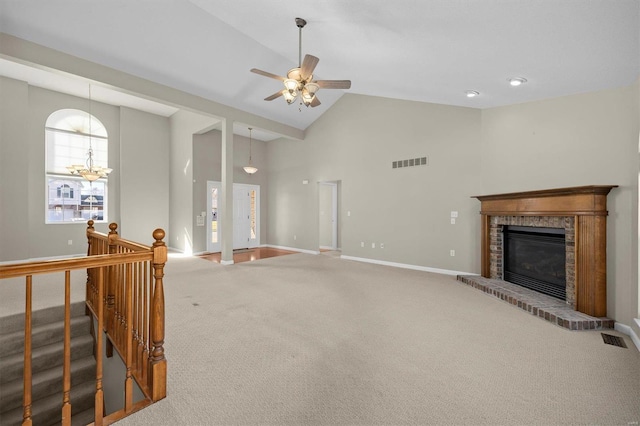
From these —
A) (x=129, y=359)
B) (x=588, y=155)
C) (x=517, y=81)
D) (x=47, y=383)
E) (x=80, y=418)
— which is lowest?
(x=80, y=418)

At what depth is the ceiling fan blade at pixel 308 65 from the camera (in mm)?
3148

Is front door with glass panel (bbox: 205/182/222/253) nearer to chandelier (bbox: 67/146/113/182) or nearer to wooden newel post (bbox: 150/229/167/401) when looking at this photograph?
chandelier (bbox: 67/146/113/182)

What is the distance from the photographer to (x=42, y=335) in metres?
2.95

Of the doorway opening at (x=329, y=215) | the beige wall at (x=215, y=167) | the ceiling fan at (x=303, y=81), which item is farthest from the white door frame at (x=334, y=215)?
the ceiling fan at (x=303, y=81)

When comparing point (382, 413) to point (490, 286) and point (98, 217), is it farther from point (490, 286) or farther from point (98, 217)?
point (98, 217)

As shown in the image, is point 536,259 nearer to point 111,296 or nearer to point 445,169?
point 445,169

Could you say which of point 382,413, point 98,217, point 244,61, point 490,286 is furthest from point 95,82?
point 490,286

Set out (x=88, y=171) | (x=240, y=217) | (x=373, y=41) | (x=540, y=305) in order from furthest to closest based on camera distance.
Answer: (x=240, y=217)
(x=88, y=171)
(x=540, y=305)
(x=373, y=41)

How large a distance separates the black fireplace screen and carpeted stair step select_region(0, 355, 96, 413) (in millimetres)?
5599

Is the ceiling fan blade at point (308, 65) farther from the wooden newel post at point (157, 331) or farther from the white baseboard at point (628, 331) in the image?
the white baseboard at point (628, 331)

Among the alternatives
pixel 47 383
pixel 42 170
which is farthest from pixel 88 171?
pixel 47 383

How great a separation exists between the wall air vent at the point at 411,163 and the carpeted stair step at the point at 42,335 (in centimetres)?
570

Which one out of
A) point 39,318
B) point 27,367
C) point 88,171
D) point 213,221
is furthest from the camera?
point 213,221

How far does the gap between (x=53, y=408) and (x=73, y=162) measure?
6.33 metres
